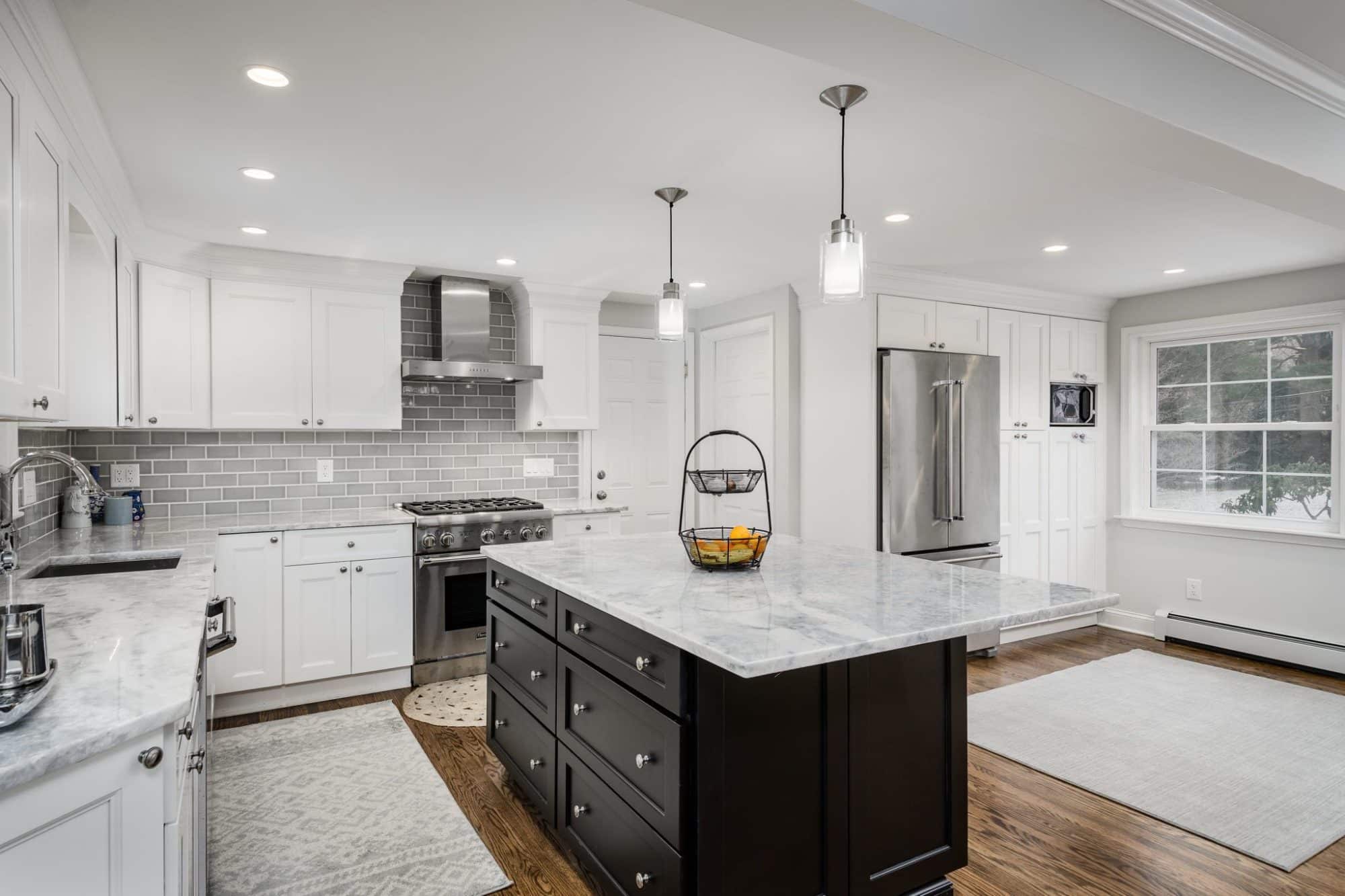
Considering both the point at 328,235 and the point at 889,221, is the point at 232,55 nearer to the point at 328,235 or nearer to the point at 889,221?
the point at 328,235

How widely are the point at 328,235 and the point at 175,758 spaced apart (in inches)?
114

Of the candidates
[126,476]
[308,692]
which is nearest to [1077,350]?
[308,692]

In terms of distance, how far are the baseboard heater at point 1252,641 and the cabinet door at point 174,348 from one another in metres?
6.05

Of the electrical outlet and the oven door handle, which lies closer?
the electrical outlet

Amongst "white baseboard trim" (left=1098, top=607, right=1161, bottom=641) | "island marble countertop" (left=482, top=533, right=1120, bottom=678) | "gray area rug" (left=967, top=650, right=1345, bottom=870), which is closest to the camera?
"island marble countertop" (left=482, top=533, right=1120, bottom=678)

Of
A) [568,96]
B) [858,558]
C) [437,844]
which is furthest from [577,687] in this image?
[568,96]

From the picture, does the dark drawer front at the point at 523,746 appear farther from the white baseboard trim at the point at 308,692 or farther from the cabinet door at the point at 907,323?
the cabinet door at the point at 907,323

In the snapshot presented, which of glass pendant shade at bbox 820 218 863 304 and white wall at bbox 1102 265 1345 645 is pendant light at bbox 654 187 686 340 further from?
white wall at bbox 1102 265 1345 645

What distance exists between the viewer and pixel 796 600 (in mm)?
1999

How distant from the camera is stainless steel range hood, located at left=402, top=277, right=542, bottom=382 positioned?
4.35m

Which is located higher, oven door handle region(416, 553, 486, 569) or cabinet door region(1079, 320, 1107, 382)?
cabinet door region(1079, 320, 1107, 382)

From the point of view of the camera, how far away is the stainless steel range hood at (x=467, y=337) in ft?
14.3

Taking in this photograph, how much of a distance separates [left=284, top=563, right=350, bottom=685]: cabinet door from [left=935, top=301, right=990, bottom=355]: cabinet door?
12.4 feet

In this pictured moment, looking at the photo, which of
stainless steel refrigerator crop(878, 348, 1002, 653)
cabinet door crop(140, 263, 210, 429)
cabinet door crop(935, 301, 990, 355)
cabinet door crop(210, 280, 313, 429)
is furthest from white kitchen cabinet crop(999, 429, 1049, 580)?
cabinet door crop(140, 263, 210, 429)
